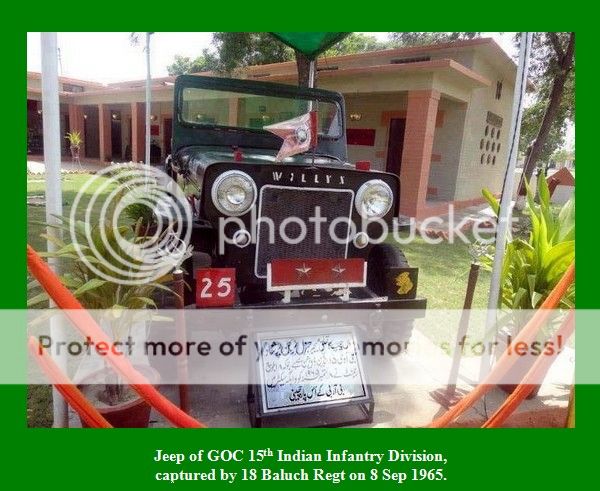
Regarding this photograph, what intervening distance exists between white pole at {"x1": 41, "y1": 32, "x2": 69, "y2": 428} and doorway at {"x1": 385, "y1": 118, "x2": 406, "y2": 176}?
392 inches

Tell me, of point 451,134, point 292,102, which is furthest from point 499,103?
point 292,102

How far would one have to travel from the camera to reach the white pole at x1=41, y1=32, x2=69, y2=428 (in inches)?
73.6

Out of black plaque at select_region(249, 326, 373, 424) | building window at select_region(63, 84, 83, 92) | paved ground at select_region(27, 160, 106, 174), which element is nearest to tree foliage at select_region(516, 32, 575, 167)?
black plaque at select_region(249, 326, 373, 424)

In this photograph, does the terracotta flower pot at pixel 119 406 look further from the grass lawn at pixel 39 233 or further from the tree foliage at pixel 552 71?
the tree foliage at pixel 552 71

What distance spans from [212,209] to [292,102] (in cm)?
195

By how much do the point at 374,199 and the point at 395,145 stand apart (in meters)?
9.01

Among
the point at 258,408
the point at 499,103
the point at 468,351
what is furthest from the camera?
the point at 499,103

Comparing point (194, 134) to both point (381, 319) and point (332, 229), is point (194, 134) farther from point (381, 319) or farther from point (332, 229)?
point (381, 319)

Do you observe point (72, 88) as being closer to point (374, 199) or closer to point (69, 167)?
point (69, 167)

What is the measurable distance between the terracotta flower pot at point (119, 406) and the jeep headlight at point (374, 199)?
1.56 meters

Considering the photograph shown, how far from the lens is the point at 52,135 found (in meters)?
1.95

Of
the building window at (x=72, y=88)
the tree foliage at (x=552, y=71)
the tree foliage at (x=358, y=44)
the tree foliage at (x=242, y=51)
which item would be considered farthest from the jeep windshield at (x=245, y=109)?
the building window at (x=72, y=88)

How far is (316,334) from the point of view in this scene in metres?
2.48

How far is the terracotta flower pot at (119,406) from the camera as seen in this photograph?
2102mm
